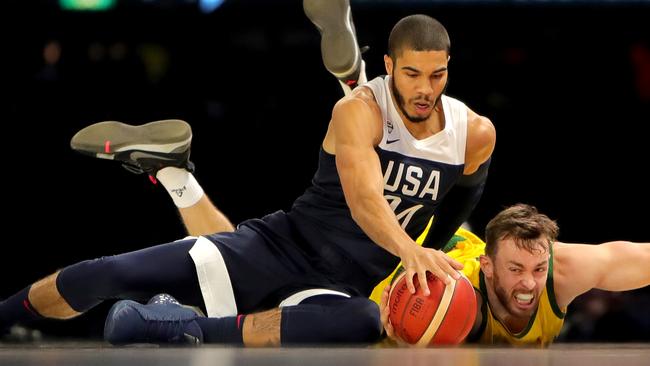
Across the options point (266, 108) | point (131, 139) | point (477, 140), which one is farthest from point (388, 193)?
point (266, 108)

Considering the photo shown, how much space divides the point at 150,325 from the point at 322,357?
39.7 inches

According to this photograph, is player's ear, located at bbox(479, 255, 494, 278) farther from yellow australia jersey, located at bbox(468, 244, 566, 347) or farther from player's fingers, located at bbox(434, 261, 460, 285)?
player's fingers, located at bbox(434, 261, 460, 285)

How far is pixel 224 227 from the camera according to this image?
4.23 m

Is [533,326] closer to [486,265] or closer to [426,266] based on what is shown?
[486,265]

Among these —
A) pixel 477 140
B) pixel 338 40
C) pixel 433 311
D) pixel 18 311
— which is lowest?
pixel 18 311

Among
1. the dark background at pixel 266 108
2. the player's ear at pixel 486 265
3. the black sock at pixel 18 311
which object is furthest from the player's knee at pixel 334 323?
the dark background at pixel 266 108

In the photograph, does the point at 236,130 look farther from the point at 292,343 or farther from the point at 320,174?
the point at 292,343

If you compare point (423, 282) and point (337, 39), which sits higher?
point (337, 39)

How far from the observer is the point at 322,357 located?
228 centimetres

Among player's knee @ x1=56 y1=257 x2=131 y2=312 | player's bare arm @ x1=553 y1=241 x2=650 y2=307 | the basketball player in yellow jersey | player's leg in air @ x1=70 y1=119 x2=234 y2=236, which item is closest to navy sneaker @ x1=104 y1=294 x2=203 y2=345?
player's knee @ x1=56 y1=257 x2=131 y2=312

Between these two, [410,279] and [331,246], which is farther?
[331,246]

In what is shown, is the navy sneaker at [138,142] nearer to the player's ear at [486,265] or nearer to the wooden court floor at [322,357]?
the player's ear at [486,265]

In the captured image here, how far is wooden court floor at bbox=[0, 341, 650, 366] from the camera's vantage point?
6.90ft

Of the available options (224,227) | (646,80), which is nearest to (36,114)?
(224,227)
